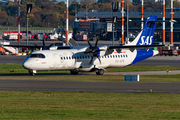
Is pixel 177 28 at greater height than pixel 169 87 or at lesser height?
greater

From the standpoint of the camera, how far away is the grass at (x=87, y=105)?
14.5m

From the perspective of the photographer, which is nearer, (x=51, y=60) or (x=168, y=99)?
(x=168, y=99)

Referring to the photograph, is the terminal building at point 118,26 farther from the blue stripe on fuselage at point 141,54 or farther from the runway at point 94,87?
the runway at point 94,87

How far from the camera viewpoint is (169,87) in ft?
82.6

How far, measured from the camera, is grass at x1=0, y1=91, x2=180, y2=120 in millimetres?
14495

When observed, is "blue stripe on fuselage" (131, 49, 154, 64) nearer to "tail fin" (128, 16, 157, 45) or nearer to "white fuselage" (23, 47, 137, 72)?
"white fuselage" (23, 47, 137, 72)

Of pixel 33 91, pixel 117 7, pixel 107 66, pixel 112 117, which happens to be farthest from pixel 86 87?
pixel 117 7

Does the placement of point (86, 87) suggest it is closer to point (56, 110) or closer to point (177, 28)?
point (56, 110)

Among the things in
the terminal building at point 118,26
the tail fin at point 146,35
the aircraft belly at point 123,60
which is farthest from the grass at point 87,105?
the terminal building at point 118,26

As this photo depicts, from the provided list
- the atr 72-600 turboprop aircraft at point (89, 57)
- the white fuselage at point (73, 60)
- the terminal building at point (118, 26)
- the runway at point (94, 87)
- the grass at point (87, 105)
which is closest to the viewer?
the grass at point (87, 105)

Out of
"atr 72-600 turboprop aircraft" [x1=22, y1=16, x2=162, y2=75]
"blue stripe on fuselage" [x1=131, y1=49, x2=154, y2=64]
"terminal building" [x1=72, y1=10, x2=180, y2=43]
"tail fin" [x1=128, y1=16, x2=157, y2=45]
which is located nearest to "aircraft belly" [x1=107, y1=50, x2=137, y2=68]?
"atr 72-600 turboprop aircraft" [x1=22, y1=16, x2=162, y2=75]

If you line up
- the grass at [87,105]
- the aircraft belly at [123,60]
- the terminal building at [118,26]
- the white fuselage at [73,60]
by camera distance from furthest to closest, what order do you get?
the terminal building at [118,26]
the aircraft belly at [123,60]
the white fuselage at [73,60]
the grass at [87,105]

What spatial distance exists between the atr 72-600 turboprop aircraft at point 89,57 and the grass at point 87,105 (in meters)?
12.0

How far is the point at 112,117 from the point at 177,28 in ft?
398
